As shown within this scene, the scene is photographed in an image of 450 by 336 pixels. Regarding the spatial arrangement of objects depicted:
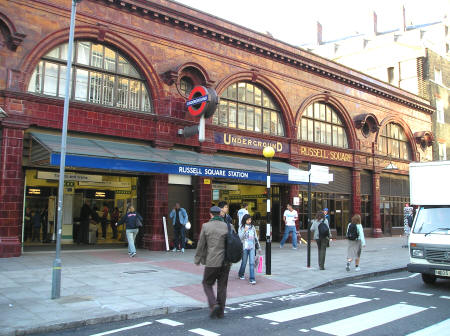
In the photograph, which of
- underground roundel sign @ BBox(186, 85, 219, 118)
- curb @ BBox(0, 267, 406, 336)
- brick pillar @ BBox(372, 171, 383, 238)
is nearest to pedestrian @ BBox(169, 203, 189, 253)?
underground roundel sign @ BBox(186, 85, 219, 118)

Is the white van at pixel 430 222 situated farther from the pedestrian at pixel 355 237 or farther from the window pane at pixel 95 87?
the window pane at pixel 95 87

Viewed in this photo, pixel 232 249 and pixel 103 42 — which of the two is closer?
pixel 232 249

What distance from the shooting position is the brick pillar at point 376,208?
27.1 m

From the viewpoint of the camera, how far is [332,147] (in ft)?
80.3

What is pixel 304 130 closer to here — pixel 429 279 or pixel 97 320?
pixel 429 279

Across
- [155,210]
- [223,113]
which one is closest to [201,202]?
[155,210]

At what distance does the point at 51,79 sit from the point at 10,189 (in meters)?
4.05

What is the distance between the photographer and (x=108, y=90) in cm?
1597

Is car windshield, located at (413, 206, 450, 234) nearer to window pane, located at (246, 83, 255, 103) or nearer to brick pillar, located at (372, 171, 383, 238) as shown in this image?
window pane, located at (246, 83, 255, 103)

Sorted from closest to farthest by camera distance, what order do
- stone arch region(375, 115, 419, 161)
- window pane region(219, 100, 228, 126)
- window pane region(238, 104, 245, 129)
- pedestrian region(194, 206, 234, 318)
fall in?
pedestrian region(194, 206, 234, 318)
window pane region(219, 100, 228, 126)
window pane region(238, 104, 245, 129)
stone arch region(375, 115, 419, 161)

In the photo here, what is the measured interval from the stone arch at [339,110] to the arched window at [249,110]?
5.59 feet

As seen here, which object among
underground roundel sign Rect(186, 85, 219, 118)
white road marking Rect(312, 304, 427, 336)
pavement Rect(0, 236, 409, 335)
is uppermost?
underground roundel sign Rect(186, 85, 219, 118)

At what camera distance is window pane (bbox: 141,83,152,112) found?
16891 mm

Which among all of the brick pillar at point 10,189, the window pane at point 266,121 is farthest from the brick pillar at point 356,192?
the brick pillar at point 10,189
